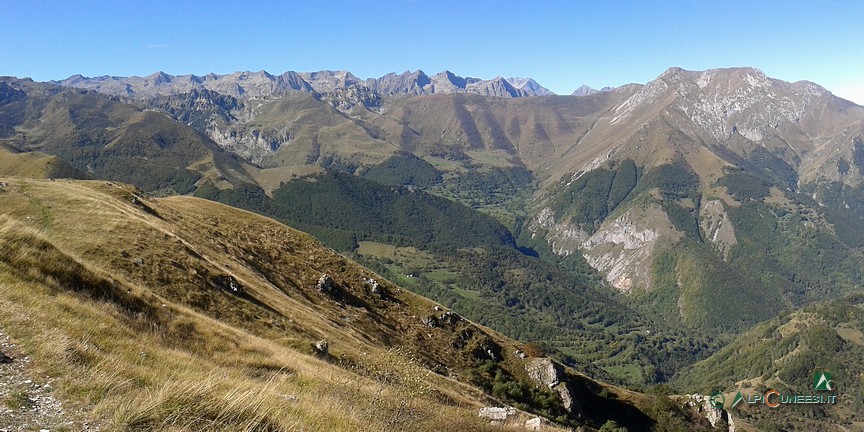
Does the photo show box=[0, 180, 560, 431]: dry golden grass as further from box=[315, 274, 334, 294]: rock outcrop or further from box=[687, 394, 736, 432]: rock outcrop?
box=[687, 394, 736, 432]: rock outcrop

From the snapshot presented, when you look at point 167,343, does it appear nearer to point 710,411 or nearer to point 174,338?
point 174,338

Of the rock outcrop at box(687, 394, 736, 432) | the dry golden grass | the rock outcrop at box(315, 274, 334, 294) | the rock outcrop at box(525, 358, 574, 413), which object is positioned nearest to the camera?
the dry golden grass

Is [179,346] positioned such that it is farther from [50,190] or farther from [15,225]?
[50,190]

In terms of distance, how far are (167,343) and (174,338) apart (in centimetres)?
199

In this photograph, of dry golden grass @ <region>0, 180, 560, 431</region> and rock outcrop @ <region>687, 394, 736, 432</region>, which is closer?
dry golden grass @ <region>0, 180, 560, 431</region>

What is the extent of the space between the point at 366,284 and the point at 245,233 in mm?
23634

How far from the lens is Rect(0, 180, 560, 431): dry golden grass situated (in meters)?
10.2

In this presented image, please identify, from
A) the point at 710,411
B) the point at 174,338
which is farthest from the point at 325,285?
the point at 710,411

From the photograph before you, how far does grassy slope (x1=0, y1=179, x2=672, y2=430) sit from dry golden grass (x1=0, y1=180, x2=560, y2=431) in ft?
0.20

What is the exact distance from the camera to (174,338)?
21391 mm

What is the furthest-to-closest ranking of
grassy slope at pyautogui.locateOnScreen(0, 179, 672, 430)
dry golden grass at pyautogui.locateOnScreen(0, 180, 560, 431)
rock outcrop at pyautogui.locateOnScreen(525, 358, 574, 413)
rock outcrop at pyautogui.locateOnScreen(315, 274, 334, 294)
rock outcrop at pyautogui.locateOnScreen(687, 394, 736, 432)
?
1. rock outcrop at pyautogui.locateOnScreen(687, 394, 736, 432)
2. rock outcrop at pyautogui.locateOnScreen(525, 358, 574, 413)
3. rock outcrop at pyautogui.locateOnScreen(315, 274, 334, 294)
4. grassy slope at pyautogui.locateOnScreen(0, 179, 672, 430)
5. dry golden grass at pyautogui.locateOnScreen(0, 180, 560, 431)

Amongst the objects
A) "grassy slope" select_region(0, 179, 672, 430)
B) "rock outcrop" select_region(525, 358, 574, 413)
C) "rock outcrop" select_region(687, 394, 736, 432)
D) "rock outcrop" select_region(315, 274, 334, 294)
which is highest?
"grassy slope" select_region(0, 179, 672, 430)

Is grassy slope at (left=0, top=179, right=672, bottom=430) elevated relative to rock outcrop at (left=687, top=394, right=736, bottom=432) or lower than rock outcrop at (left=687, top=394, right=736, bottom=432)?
elevated

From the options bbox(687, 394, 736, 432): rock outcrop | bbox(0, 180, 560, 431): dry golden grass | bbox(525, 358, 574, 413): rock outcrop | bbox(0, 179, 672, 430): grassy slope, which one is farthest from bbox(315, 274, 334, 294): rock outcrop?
bbox(687, 394, 736, 432): rock outcrop
